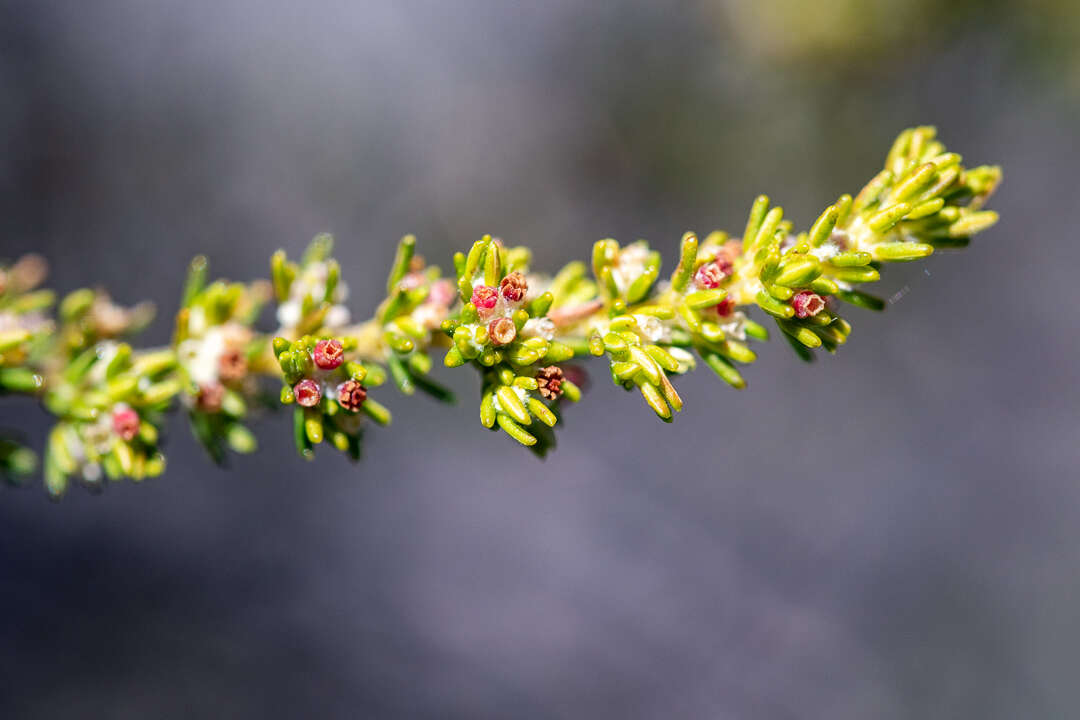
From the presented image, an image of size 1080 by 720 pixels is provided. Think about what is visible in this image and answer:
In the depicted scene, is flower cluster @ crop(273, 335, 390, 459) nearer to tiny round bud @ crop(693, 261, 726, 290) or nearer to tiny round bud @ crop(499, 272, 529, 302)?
tiny round bud @ crop(499, 272, 529, 302)

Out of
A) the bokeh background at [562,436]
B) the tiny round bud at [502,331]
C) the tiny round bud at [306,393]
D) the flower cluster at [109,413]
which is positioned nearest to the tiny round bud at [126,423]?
the flower cluster at [109,413]

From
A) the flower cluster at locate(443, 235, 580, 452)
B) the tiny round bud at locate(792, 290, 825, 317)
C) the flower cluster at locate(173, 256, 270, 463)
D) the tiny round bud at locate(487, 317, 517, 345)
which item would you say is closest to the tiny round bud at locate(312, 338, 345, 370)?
the flower cluster at locate(443, 235, 580, 452)

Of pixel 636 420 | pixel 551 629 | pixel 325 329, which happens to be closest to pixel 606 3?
pixel 636 420

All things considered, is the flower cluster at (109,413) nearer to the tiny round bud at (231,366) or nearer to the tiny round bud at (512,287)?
the tiny round bud at (231,366)

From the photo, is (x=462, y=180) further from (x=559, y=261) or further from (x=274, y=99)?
(x=274, y=99)

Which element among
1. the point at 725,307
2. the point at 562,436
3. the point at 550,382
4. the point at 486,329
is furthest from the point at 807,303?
the point at 562,436

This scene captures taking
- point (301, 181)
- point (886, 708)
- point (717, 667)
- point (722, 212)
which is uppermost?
point (722, 212)
